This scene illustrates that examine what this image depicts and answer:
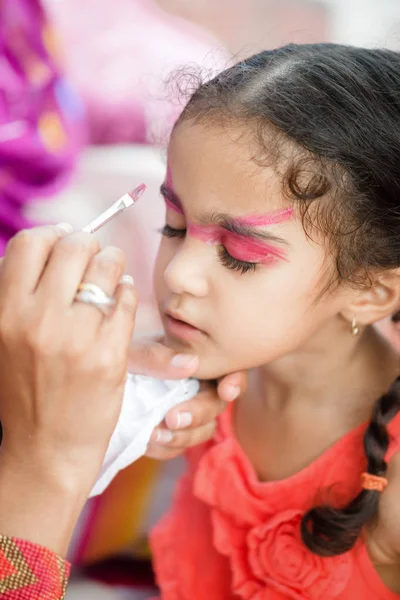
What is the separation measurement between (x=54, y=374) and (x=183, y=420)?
297mm

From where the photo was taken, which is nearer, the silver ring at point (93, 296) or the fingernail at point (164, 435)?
the silver ring at point (93, 296)

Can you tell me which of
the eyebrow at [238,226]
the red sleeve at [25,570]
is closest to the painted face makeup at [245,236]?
the eyebrow at [238,226]

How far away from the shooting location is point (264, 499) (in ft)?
3.10

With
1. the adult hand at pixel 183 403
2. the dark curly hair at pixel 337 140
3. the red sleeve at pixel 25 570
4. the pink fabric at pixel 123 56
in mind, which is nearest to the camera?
the red sleeve at pixel 25 570

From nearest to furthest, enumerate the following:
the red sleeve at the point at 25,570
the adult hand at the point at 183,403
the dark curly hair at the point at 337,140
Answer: the red sleeve at the point at 25,570 → the dark curly hair at the point at 337,140 → the adult hand at the point at 183,403

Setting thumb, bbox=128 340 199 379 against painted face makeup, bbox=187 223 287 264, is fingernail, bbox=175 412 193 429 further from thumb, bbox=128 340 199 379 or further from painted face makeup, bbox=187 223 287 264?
painted face makeup, bbox=187 223 287 264

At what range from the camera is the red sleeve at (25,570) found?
2.01 feet

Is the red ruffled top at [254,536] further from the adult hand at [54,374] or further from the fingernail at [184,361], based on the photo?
the adult hand at [54,374]

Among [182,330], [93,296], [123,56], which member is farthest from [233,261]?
[123,56]

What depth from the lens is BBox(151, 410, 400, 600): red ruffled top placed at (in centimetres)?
86

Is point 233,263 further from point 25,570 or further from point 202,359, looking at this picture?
point 25,570

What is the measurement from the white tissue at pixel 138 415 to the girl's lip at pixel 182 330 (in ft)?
0.31

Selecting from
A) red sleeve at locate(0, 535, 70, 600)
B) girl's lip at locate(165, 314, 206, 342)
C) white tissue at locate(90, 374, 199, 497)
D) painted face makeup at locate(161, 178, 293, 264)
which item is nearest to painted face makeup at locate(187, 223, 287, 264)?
painted face makeup at locate(161, 178, 293, 264)

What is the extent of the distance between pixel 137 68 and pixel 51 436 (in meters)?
1.24
